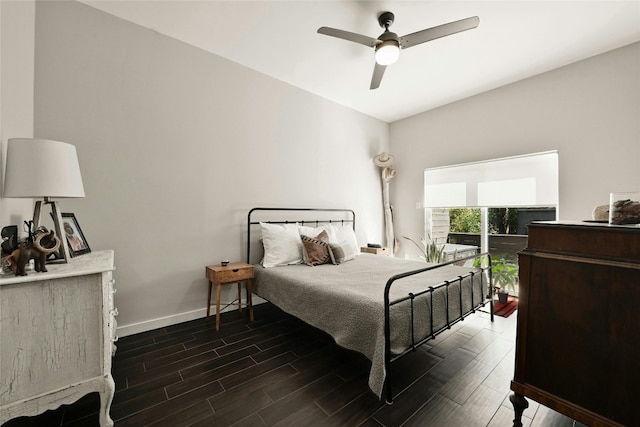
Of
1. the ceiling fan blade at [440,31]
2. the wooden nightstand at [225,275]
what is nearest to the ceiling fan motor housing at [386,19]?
the ceiling fan blade at [440,31]

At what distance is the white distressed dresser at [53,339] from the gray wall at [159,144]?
46.8 inches

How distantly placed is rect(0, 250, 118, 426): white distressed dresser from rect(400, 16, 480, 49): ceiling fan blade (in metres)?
2.78

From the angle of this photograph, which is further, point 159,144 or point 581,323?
point 159,144

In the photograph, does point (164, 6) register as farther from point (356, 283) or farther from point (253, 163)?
point (356, 283)

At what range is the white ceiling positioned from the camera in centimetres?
227

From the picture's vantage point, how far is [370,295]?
6.01 ft

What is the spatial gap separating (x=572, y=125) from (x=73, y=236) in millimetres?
5119

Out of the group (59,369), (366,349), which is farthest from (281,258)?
A: (59,369)

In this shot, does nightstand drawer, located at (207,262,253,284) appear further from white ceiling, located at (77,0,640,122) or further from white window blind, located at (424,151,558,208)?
white window blind, located at (424,151,558,208)

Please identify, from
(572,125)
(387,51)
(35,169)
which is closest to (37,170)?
(35,169)

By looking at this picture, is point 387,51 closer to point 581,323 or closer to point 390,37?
point 390,37

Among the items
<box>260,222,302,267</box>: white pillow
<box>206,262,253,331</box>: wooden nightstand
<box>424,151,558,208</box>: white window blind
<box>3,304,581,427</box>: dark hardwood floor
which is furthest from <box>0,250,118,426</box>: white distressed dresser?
<box>424,151,558,208</box>: white window blind

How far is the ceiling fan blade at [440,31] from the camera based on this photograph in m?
2.00

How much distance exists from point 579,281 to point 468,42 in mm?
2640
